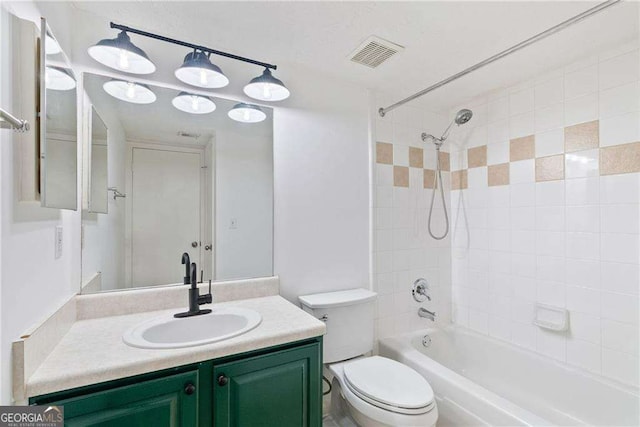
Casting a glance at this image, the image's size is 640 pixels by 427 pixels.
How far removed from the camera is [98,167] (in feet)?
4.70

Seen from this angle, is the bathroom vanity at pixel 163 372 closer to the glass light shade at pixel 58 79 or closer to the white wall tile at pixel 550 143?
the glass light shade at pixel 58 79

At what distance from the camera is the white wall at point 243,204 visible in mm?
1717

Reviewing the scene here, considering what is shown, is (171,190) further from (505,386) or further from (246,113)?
(505,386)

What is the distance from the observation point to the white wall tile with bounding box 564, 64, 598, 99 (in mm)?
1747

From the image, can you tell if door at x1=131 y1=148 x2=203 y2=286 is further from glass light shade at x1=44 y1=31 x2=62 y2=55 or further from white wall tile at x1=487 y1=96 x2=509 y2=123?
white wall tile at x1=487 y1=96 x2=509 y2=123

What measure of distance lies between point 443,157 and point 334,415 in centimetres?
212

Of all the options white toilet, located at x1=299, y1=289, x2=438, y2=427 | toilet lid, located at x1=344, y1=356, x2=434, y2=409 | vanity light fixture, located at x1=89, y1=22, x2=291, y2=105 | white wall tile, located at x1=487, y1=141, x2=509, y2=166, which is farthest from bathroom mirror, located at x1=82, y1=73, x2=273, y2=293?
white wall tile, located at x1=487, y1=141, x2=509, y2=166

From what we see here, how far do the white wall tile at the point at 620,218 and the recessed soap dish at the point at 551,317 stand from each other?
0.56 meters

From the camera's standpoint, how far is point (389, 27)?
58.6 inches

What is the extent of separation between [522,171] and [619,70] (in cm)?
71

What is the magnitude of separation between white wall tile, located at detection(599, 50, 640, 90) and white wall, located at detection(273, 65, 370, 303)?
1368 millimetres

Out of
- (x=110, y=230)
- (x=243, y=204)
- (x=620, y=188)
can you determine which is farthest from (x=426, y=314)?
(x=110, y=230)

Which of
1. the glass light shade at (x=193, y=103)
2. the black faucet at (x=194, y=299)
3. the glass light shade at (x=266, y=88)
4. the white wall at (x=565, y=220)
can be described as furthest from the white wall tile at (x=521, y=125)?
the black faucet at (x=194, y=299)

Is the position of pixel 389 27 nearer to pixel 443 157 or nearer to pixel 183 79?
pixel 183 79
